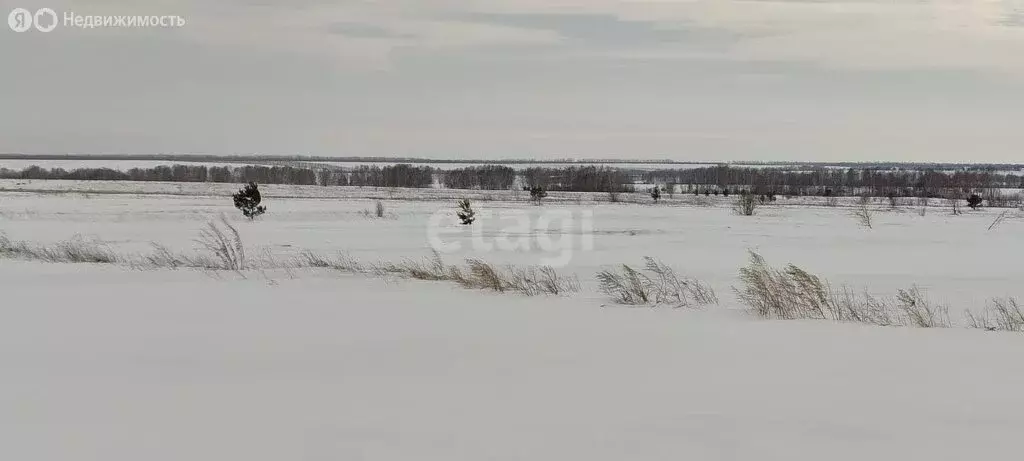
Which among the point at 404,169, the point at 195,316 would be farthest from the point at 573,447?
the point at 404,169

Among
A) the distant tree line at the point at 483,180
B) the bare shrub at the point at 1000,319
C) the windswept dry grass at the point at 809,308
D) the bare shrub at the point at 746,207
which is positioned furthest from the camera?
the distant tree line at the point at 483,180

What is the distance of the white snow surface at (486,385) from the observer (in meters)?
4.28

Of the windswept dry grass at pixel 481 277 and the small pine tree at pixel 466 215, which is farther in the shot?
the small pine tree at pixel 466 215

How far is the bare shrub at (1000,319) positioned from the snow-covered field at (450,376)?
46 cm

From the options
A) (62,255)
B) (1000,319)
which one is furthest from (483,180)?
(1000,319)

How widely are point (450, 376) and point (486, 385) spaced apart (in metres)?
0.38

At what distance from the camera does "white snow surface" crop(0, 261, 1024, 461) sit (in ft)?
14.0

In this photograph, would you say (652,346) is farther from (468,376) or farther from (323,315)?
(323,315)

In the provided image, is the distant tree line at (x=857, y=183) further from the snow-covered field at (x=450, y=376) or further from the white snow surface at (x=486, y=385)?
the white snow surface at (x=486, y=385)

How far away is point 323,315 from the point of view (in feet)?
27.5

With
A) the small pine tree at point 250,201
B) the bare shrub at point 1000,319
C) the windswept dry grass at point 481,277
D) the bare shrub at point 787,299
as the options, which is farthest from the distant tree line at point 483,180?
the bare shrub at point 787,299

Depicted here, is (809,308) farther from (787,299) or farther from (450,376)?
(450,376)

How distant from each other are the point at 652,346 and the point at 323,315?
3689 mm

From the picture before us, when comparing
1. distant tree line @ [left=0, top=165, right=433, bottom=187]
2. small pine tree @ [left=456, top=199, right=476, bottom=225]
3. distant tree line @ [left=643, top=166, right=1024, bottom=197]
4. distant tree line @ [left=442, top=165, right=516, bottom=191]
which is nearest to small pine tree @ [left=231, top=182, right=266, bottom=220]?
small pine tree @ [left=456, top=199, right=476, bottom=225]
